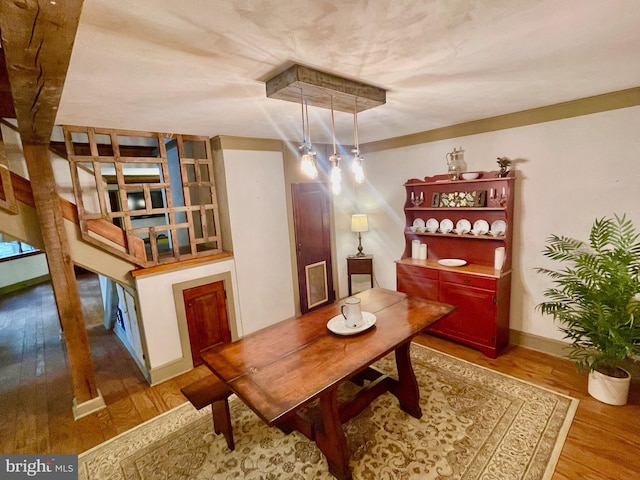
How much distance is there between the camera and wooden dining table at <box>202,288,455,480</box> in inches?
60.4

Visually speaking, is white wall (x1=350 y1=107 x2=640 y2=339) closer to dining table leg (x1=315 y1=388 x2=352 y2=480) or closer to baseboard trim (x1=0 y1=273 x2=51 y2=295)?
dining table leg (x1=315 y1=388 x2=352 y2=480)

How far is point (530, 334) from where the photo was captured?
3.14 m

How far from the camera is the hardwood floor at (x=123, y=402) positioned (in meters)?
1.94

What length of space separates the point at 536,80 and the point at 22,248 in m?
9.62

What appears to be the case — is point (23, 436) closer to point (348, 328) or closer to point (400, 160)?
point (348, 328)

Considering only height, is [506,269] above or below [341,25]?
below

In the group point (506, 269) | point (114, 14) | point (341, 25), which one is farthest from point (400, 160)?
point (114, 14)

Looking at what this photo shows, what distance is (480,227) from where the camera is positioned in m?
3.35

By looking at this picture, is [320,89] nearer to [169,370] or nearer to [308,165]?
[308,165]

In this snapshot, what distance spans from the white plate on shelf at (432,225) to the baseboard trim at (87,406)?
12.5 ft

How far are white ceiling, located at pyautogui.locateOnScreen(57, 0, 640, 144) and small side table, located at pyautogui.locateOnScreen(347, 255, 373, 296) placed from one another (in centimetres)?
241

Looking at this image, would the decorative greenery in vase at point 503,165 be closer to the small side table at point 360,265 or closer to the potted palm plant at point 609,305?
Result: the potted palm plant at point 609,305

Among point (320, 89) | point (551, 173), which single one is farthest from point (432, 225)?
point (320, 89)

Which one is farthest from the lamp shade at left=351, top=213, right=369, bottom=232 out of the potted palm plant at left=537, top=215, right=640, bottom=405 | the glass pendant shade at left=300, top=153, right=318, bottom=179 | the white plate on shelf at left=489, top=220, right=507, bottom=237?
the glass pendant shade at left=300, top=153, right=318, bottom=179
